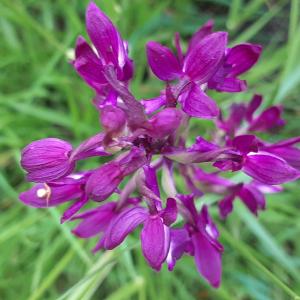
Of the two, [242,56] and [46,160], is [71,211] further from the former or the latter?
[242,56]

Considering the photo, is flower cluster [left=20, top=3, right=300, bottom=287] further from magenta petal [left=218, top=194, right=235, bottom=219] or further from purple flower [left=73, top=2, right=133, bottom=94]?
magenta petal [left=218, top=194, right=235, bottom=219]

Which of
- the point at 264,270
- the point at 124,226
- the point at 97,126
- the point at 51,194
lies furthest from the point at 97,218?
the point at 97,126

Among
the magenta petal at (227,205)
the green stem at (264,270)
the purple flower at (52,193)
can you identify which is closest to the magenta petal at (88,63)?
the purple flower at (52,193)

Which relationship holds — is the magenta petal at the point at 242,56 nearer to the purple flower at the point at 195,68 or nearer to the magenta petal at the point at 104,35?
the purple flower at the point at 195,68

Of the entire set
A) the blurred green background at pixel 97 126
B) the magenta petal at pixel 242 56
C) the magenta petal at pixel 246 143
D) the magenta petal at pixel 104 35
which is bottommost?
the blurred green background at pixel 97 126

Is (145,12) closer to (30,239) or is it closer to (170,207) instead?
(30,239)

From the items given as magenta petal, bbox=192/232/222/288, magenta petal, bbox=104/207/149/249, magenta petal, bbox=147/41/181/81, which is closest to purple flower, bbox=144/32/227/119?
magenta petal, bbox=147/41/181/81
